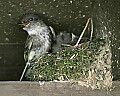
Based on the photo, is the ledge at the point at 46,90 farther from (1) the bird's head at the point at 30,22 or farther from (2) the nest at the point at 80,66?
(1) the bird's head at the point at 30,22

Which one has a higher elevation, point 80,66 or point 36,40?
point 36,40

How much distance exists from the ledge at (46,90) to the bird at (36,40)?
443mm

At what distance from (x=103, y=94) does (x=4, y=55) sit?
783 millimetres

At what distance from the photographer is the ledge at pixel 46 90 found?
1656 millimetres

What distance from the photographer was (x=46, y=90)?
65.6 inches

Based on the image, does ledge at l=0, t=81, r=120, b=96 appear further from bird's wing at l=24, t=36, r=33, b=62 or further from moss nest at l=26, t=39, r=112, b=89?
bird's wing at l=24, t=36, r=33, b=62

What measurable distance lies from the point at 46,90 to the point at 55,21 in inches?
20.5

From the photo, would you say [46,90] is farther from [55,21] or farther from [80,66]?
[55,21]

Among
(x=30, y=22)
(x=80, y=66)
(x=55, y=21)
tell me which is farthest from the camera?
(x=30, y=22)

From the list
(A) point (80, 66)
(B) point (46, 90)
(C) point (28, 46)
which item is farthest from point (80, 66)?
(C) point (28, 46)

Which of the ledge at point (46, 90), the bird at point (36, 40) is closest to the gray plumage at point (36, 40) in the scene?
the bird at point (36, 40)

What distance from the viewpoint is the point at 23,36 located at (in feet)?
7.26

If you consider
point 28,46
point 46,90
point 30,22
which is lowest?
point 46,90

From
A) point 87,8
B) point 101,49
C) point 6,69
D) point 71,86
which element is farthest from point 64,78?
point 6,69
